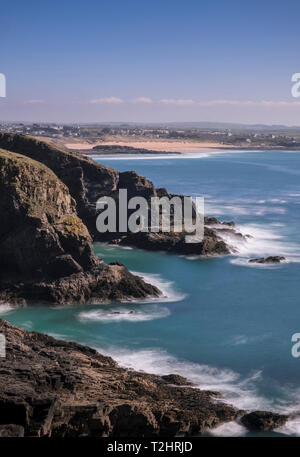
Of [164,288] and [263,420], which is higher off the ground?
[164,288]

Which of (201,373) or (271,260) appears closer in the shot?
(201,373)

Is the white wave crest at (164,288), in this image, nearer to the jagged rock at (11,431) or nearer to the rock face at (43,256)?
the rock face at (43,256)

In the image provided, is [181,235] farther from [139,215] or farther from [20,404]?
[20,404]

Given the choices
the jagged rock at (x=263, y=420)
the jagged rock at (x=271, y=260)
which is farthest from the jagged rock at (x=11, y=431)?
the jagged rock at (x=271, y=260)

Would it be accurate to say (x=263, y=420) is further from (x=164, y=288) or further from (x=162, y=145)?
(x=162, y=145)

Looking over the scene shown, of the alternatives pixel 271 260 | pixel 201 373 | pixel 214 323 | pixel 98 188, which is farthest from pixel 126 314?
pixel 98 188

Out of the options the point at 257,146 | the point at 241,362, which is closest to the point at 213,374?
the point at 241,362

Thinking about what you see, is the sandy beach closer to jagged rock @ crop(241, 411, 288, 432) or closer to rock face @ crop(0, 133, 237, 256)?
rock face @ crop(0, 133, 237, 256)
